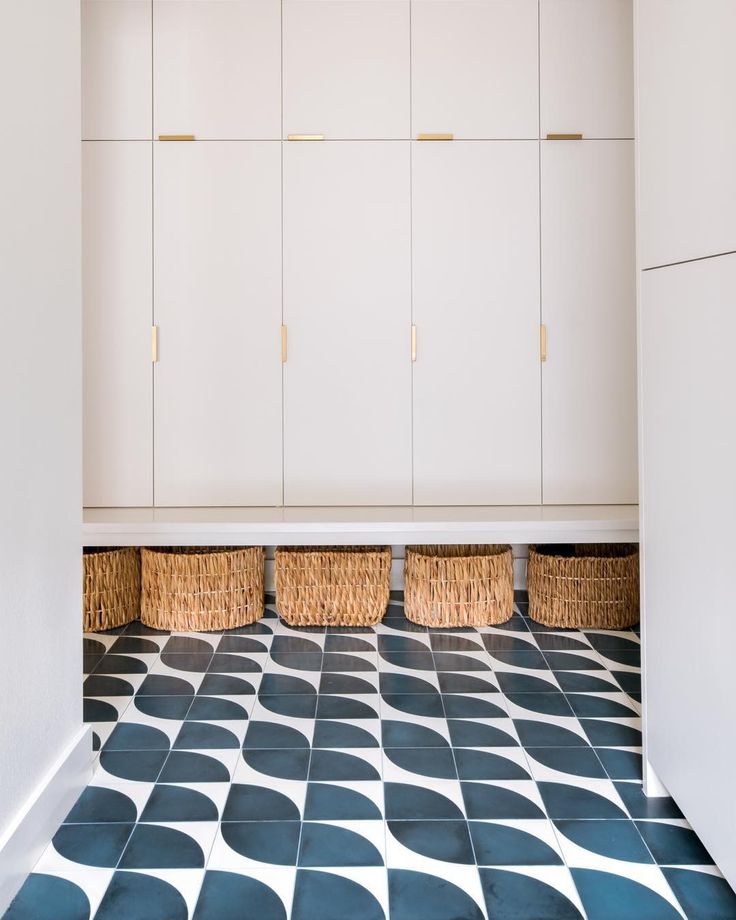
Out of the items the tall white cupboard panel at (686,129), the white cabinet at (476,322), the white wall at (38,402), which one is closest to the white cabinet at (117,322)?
the white cabinet at (476,322)

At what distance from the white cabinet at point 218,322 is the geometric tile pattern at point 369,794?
919mm

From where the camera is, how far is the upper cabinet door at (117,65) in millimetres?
4168

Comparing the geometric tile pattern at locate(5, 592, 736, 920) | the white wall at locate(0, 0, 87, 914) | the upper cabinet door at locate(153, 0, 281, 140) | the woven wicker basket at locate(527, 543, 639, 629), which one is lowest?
the geometric tile pattern at locate(5, 592, 736, 920)

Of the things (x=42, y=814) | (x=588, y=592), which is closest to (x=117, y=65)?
(x=588, y=592)

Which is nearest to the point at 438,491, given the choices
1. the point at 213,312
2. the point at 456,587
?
the point at 456,587

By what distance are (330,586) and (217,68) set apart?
2.42 meters

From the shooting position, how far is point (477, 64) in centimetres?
418

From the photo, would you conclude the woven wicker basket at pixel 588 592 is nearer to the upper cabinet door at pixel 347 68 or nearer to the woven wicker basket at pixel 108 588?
the woven wicker basket at pixel 108 588

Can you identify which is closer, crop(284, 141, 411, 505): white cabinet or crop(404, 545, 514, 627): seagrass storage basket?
crop(404, 545, 514, 627): seagrass storage basket

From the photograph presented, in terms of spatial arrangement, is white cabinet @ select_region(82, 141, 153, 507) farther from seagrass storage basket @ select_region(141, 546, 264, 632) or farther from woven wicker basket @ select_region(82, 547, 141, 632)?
seagrass storage basket @ select_region(141, 546, 264, 632)

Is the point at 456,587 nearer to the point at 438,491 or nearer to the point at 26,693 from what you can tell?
the point at 438,491

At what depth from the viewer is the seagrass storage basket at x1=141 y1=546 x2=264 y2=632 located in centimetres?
384

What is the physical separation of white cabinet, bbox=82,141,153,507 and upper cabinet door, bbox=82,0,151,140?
0.40 ft

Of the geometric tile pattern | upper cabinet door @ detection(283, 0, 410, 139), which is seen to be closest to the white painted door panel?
the geometric tile pattern
